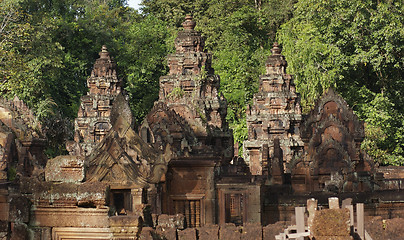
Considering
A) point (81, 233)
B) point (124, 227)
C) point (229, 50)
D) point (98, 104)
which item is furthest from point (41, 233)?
point (229, 50)

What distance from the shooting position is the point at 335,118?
24766 millimetres

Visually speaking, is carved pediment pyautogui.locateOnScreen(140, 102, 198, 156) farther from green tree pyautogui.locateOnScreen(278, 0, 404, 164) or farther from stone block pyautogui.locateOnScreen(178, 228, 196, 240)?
green tree pyautogui.locateOnScreen(278, 0, 404, 164)

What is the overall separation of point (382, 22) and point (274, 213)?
1874 centimetres

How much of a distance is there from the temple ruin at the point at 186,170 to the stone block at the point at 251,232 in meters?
0.01

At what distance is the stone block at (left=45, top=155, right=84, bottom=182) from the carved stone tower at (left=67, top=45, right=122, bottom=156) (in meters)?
26.9

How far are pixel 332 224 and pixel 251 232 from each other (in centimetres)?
175

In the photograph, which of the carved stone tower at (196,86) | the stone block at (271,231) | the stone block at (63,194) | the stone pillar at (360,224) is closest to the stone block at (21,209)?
the stone block at (63,194)

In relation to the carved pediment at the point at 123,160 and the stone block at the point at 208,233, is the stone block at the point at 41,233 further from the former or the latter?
the stone block at the point at 208,233

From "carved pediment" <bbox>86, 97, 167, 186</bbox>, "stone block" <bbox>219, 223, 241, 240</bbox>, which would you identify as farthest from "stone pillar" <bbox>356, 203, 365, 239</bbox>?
"carved pediment" <bbox>86, 97, 167, 186</bbox>

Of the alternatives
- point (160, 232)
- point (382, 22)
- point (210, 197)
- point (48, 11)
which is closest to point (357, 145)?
point (210, 197)

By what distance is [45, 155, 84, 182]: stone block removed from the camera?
32.8 feet

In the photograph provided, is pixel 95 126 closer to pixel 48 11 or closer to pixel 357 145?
pixel 48 11

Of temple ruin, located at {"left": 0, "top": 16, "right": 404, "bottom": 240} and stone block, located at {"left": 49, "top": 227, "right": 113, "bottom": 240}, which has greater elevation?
temple ruin, located at {"left": 0, "top": 16, "right": 404, "bottom": 240}

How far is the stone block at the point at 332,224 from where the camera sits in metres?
9.52
